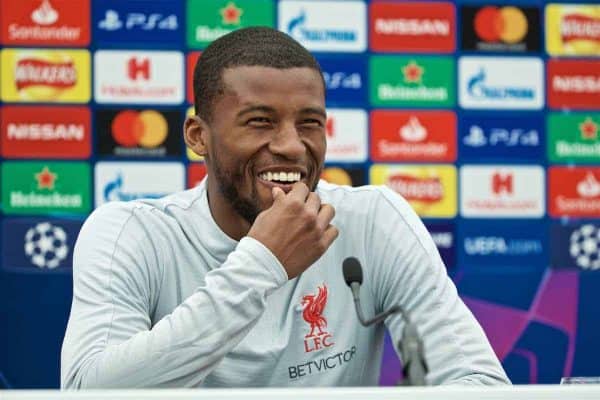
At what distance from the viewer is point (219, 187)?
63.4 inches

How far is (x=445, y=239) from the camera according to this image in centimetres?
298

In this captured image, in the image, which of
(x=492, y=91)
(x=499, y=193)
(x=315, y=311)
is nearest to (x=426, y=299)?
(x=315, y=311)

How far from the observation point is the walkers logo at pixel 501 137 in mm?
3021

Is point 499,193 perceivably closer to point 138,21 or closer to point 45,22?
point 138,21

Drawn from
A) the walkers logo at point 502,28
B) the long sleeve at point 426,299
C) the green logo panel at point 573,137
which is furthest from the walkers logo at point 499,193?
the long sleeve at point 426,299

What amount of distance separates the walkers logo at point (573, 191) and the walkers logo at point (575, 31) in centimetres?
39

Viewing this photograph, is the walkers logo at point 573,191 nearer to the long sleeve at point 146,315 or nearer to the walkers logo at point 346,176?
the walkers logo at point 346,176

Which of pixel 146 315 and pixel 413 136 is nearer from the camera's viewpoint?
pixel 146 315

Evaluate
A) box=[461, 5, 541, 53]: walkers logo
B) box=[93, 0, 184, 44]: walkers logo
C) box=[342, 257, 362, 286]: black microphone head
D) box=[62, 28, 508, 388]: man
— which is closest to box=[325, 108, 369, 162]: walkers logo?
box=[461, 5, 541, 53]: walkers logo

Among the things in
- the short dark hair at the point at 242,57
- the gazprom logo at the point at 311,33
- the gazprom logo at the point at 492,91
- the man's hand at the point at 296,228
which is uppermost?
the gazprom logo at the point at 311,33

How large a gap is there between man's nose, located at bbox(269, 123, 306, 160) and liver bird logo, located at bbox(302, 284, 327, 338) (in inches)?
8.8

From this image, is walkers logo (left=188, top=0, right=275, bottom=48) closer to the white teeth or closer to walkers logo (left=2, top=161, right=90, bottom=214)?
walkers logo (left=2, top=161, right=90, bottom=214)

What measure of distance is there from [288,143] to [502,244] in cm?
161

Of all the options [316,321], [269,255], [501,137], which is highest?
[501,137]
